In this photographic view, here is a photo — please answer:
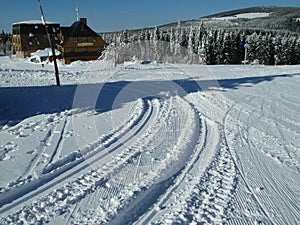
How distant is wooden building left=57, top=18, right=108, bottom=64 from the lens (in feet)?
136

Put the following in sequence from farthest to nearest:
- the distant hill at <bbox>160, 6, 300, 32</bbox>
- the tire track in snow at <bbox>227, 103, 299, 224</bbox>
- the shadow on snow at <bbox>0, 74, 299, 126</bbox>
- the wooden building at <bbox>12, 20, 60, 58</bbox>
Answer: the distant hill at <bbox>160, 6, 300, 32</bbox>
the wooden building at <bbox>12, 20, 60, 58</bbox>
the shadow on snow at <bbox>0, 74, 299, 126</bbox>
the tire track in snow at <bbox>227, 103, 299, 224</bbox>

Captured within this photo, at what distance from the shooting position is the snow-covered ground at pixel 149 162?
3703 millimetres

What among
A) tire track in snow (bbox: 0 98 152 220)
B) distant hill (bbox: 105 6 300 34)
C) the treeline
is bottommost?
tire track in snow (bbox: 0 98 152 220)

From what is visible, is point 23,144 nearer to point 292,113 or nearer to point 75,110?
point 75,110

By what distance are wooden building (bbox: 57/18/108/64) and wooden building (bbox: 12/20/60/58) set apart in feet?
40.8

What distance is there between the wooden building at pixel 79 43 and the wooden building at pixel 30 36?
12426mm

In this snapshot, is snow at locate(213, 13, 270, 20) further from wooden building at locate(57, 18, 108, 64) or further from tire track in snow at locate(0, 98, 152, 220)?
tire track in snow at locate(0, 98, 152, 220)

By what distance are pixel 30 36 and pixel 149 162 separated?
5788 centimetres

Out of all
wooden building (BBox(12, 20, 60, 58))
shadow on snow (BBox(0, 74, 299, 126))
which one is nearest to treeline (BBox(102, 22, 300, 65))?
wooden building (BBox(12, 20, 60, 58))

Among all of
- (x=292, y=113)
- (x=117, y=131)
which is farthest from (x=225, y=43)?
(x=117, y=131)

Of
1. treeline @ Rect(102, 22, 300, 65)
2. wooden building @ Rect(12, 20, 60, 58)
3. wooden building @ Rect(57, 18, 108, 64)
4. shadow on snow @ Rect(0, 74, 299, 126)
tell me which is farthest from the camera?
wooden building @ Rect(12, 20, 60, 58)

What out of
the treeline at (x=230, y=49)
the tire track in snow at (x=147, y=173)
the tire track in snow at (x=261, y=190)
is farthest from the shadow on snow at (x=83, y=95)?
the treeline at (x=230, y=49)

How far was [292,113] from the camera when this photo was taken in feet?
29.2

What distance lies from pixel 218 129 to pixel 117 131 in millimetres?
2809
